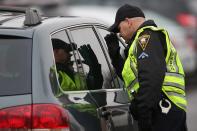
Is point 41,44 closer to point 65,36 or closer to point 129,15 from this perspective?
point 65,36

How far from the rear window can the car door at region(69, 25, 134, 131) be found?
29.7 inches

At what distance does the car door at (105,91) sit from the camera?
238 inches

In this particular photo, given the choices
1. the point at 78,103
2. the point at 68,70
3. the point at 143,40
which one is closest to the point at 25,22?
the point at 68,70

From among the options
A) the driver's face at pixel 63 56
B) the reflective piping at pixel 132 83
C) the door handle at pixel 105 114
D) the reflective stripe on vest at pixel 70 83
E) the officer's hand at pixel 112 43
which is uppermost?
the driver's face at pixel 63 56

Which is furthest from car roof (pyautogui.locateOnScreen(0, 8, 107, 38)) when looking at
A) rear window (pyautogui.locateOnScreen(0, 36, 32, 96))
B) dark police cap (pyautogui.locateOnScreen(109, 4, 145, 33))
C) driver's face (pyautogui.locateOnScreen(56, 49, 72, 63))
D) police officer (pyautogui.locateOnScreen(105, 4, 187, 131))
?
police officer (pyautogui.locateOnScreen(105, 4, 187, 131))

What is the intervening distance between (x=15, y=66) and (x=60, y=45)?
2.00 ft

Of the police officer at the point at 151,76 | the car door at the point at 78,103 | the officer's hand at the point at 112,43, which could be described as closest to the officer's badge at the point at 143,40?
the police officer at the point at 151,76

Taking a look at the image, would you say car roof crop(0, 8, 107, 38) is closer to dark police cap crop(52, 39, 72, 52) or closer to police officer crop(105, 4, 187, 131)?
dark police cap crop(52, 39, 72, 52)

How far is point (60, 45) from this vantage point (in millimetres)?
5895

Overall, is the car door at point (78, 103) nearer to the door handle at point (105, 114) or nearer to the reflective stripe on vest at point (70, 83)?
the reflective stripe on vest at point (70, 83)

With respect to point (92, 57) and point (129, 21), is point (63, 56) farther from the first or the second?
point (129, 21)

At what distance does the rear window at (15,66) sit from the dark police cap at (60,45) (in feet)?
1.17

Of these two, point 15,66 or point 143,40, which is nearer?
point 15,66

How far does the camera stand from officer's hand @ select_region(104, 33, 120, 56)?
695 cm
